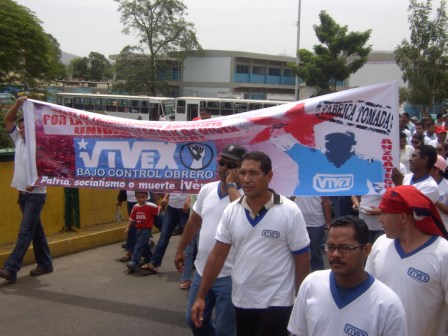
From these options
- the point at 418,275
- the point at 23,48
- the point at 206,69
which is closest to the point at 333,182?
the point at 418,275

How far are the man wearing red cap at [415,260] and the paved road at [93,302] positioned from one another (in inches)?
110

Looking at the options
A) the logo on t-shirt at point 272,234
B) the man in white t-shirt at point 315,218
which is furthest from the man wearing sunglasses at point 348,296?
the man in white t-shirt at point 315,218

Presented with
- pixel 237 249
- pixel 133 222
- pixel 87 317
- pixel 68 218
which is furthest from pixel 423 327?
pixel 68 218

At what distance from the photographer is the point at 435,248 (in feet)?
9.80

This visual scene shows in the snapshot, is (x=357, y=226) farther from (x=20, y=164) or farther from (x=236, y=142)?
(x=20, y=164)

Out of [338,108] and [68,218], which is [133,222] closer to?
[68,218]

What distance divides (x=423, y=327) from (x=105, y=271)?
16.7ft

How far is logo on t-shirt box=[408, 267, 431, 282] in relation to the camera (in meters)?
2.94

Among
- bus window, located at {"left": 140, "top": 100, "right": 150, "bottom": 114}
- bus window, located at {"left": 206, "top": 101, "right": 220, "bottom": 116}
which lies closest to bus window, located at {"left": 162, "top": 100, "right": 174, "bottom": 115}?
bus window, located at {"left": 140, "top": 100, "right": 150, "bottom": 114}

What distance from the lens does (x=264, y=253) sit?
3.54 meters

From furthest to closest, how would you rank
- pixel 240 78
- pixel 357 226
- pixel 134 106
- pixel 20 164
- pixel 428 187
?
pixel 240 78 → pixel 134 106 → pixel 20 164 → pixel 428 187 → pixel 357 226

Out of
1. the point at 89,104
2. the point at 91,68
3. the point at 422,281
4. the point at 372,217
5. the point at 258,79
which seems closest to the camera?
the point at 422,281

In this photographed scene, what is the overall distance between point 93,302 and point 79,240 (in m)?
2.34

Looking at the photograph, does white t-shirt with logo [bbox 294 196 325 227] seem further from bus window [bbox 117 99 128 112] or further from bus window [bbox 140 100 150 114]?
bus window [bbox 117 99 128 112]
